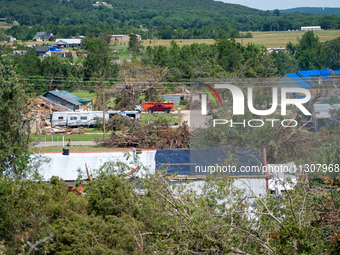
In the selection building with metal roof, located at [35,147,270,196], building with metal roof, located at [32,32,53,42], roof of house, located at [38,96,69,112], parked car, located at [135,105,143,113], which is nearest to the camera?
building with metal roof, located at [35,147,270,196]

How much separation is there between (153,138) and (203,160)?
971 cm

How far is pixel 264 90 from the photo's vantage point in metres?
21.9

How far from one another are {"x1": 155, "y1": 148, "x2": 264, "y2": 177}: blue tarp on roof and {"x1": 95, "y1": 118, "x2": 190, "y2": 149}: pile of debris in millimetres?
7553

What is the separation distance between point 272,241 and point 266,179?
562cm

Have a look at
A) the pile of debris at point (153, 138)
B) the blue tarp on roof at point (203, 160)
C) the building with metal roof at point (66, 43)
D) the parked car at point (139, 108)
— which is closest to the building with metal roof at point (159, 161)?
the blue tarp on roof at point (203, 160)

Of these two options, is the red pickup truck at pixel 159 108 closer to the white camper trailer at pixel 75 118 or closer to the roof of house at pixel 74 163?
the white camper trailer at pixel 75 118

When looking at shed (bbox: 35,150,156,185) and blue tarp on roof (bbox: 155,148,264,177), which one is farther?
shed (bbox: 35,150,156,185)

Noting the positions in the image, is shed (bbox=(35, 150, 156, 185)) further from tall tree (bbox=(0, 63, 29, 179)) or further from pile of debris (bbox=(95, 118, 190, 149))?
pile of debris (bbox=(95, 118, 190, 149))

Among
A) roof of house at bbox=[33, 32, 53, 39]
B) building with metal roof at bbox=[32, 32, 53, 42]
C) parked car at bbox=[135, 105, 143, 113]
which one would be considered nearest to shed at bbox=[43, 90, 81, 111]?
parked car at bbox=[135, 105, 143, 113]

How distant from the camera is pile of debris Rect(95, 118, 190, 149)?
2311 centimetres

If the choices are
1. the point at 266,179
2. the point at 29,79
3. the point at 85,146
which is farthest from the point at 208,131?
the point at 29,79

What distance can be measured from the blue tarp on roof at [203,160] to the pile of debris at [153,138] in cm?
755

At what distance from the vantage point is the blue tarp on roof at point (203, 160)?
13.3m

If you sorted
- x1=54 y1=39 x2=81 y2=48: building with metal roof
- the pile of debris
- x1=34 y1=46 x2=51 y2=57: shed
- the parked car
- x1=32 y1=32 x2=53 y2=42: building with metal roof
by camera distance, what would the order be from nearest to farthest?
the pile of debris, the parked car, x1=34 y1=46 x2=51 y2=57: shed, x1=54 y1=39 x2=81 y2=48: building with metal roof, x1=32 y1=32 x2=53 y2=42: building with metal roof
